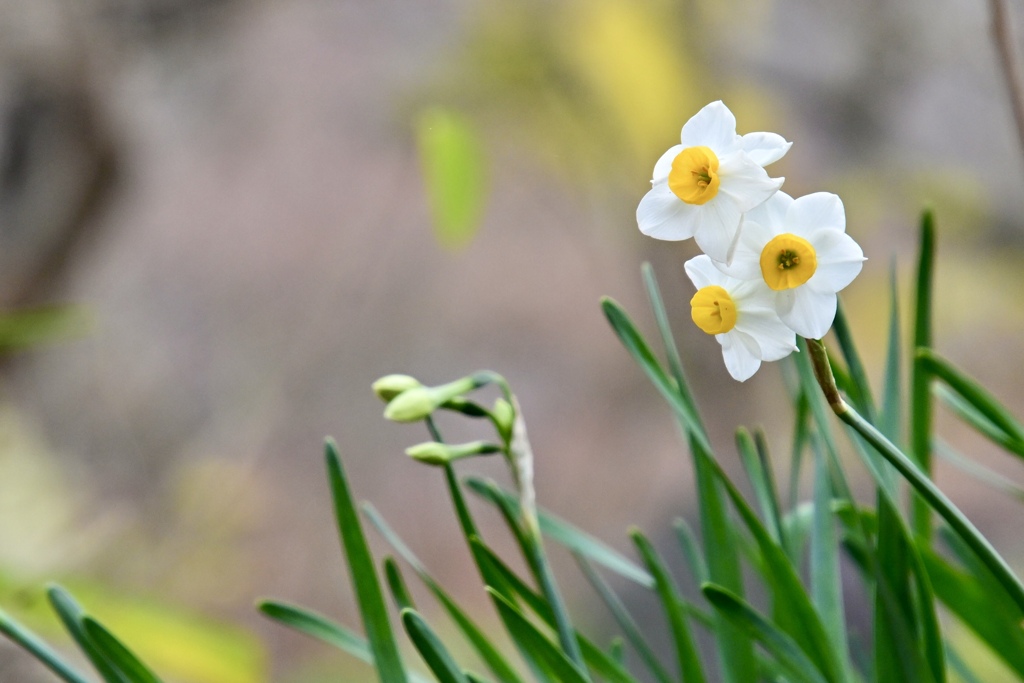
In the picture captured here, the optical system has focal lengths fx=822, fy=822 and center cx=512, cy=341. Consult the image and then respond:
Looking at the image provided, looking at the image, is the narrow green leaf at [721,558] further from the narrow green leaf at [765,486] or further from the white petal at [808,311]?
the white petal at [808,311]

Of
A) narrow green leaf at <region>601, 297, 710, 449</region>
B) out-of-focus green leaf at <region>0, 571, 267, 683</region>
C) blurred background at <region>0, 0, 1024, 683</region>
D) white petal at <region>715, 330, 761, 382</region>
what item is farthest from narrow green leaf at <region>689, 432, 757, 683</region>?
blurred background at <region>0, 0, 1024, 683</region>

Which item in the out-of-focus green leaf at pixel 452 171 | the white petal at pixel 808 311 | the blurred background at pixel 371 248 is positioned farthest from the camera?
the blurred background at pixel 371 248

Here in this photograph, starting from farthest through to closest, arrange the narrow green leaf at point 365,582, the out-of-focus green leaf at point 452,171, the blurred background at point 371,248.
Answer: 1. the blurred background at point 371,248
2. the out-of-focus green leaf at point 452,171
3. the narrow green leaf at point 365,582

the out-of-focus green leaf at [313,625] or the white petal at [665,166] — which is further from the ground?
the white petal at [665,166]

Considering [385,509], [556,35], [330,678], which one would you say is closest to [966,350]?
A: [556,35]

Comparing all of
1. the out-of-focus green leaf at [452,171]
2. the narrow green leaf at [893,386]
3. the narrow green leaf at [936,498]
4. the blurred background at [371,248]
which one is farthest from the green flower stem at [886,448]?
the blurred background at [371,248]

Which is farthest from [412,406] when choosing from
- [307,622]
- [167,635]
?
[167,635]

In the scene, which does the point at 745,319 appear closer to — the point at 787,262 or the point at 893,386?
the point at 787,262
